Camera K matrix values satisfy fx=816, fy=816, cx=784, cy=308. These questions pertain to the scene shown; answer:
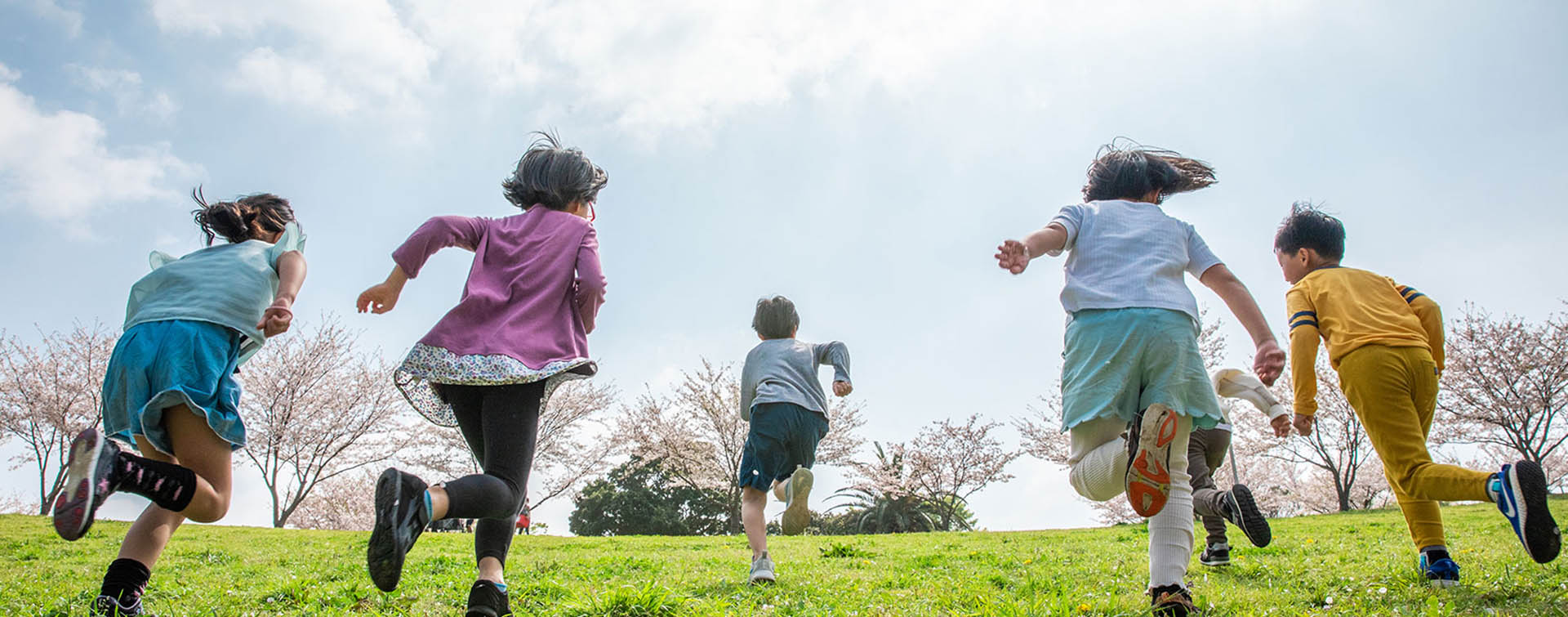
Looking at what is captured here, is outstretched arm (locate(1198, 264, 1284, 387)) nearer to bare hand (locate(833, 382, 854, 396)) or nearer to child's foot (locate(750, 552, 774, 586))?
bare hand (locate(833, 382, 854, 396))

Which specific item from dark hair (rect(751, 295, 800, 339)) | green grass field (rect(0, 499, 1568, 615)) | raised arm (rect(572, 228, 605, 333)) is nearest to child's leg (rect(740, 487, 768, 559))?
green grass field (rect(0, 499, 1568, 615))

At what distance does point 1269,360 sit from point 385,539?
3019 mm

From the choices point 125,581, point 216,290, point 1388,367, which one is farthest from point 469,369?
point 1388,367

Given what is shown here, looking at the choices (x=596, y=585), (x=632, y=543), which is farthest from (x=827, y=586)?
(x=632, y=543)

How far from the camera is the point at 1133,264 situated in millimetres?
2953

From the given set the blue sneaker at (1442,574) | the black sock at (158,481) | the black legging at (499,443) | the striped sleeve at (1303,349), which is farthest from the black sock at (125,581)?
the blue sneaker at (1442,574)

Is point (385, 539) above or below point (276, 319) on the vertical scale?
below

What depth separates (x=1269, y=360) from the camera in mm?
3064

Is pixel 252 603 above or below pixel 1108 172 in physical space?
below

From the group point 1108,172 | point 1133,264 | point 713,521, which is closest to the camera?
point 1133,264

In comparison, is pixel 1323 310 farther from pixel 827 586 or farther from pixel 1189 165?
pixel 827 586

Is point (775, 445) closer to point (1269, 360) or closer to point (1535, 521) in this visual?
point (1269, 360)

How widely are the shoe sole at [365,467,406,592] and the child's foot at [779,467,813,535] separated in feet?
8.18

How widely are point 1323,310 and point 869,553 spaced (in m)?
4.26
